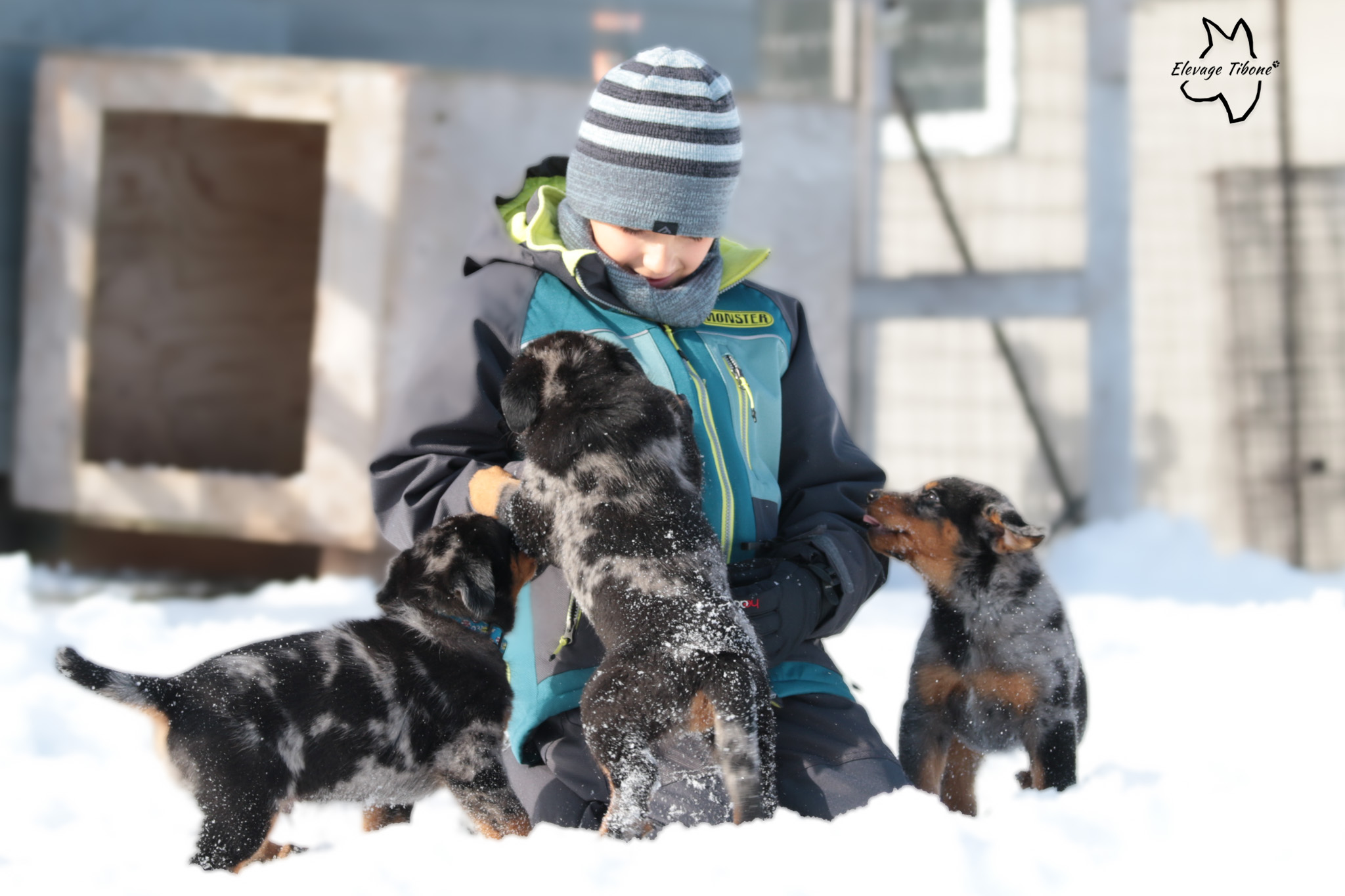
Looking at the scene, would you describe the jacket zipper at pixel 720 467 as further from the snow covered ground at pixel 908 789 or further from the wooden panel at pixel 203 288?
the wooden panel at pixel 203 288

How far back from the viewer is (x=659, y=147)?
8.63 ft

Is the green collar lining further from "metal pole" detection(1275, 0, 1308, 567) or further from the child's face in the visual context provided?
"metal pole" detection(1275, 0, 1308, 567)

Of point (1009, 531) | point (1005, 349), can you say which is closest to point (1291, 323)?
point (1005, 349)

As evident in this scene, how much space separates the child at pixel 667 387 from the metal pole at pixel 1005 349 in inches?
201

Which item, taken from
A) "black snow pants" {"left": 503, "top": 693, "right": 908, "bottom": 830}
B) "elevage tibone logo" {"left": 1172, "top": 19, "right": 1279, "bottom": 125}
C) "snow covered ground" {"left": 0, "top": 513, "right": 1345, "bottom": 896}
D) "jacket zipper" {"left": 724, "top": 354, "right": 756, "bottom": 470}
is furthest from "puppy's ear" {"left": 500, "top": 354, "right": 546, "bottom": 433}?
"elevage tibone logo" {"left": 1172, "top": 19, "right": 1279, "bottom": 125}

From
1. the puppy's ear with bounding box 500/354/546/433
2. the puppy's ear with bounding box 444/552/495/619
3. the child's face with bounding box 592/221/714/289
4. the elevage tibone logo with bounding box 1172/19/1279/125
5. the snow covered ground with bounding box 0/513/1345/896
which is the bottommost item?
the snow covered ground with bounding box 0/513/1345/896

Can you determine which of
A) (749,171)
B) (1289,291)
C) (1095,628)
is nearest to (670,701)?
(1095,628)

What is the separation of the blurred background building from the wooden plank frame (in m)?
0.02

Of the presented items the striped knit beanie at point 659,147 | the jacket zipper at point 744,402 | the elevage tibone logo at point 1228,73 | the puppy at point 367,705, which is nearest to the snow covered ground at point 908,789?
the puppy at point 367,705

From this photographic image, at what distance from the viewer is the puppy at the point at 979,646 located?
2.97 m

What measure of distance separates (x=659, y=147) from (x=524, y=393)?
1.95ft

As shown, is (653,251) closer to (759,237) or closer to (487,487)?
(487,487)

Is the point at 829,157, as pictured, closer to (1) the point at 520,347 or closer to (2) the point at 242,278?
(2) the point at 242,278

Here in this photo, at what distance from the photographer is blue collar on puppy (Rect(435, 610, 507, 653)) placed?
9.01 ft
